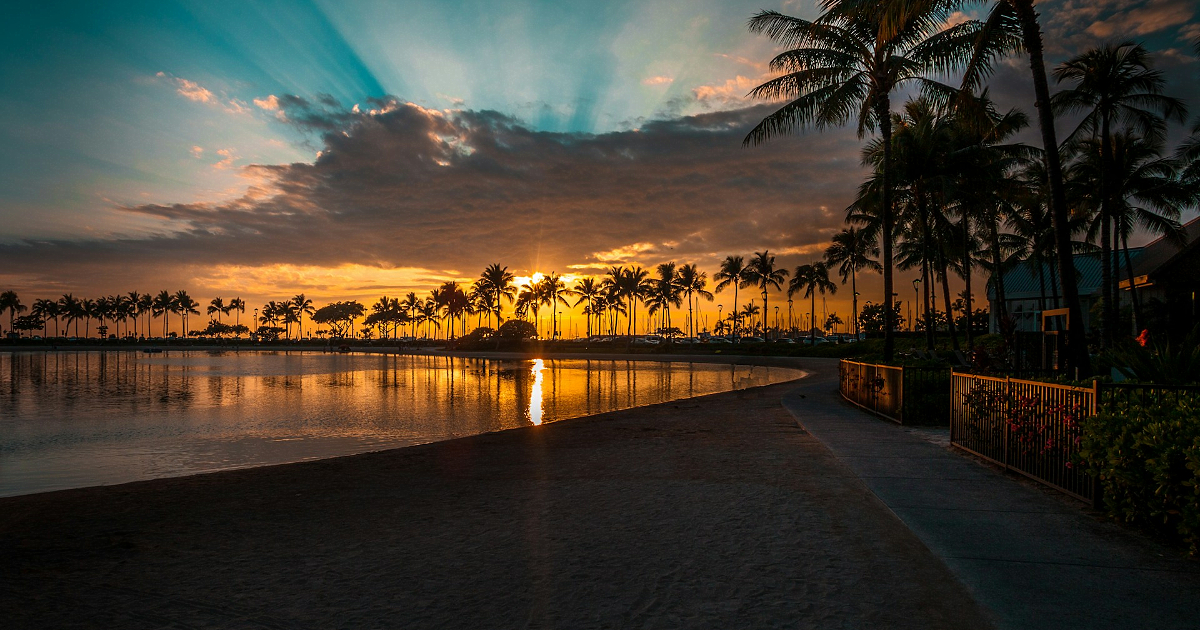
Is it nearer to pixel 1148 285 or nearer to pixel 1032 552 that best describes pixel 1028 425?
pixel 1032 552

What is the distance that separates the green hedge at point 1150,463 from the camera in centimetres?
505

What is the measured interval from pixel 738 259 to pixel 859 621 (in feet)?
295

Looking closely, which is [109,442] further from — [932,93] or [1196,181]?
[1196,181]

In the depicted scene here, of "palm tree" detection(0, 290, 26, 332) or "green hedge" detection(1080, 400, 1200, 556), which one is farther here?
"palm tree" detection(0, 290, 26, 332)

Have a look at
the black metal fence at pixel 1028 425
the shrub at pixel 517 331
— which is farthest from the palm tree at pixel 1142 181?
the shrub at pixel 517 331

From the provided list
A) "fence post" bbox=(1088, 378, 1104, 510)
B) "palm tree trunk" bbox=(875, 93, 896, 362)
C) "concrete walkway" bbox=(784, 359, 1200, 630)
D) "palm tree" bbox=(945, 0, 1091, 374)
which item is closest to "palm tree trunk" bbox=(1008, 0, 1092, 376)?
"palm tree" bbox=(945, 0, 1091, 374)

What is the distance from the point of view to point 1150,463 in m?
5.31

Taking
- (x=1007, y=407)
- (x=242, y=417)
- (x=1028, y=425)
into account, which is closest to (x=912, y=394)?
(x=1007, y=407)

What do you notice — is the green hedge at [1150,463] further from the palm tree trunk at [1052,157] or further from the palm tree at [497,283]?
the palm tree at [497,283]

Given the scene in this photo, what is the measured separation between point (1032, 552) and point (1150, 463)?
118 cm

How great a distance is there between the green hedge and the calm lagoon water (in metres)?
12.1

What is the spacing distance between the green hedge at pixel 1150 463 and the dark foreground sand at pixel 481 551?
190 cm

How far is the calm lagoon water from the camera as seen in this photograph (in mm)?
12453

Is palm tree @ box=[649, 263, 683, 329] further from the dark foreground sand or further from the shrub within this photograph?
the dark foreground sand
